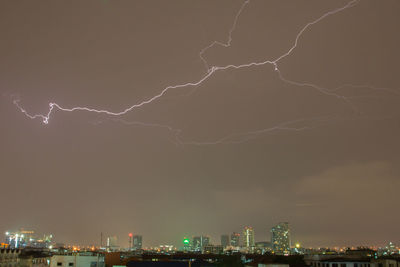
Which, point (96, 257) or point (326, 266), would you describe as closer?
point (96, 257)

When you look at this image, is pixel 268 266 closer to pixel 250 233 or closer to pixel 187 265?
pixel 187 265

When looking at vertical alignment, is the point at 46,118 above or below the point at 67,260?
above

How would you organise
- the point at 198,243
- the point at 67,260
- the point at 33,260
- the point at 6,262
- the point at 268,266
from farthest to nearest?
the point at 198,243
the point at 33,260
the point at 6,262
the point at 67,260
the point at 268,266

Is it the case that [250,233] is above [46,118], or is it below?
below

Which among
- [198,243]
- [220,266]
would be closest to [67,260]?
[220,266]

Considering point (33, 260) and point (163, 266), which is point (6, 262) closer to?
point (33, 260)

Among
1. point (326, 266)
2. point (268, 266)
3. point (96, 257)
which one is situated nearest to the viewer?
point (268, 266)

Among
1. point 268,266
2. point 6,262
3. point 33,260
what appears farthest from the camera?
point 33,260

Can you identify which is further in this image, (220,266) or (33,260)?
(33,260)

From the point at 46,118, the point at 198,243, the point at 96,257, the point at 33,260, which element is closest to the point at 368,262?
the point at 96,257
